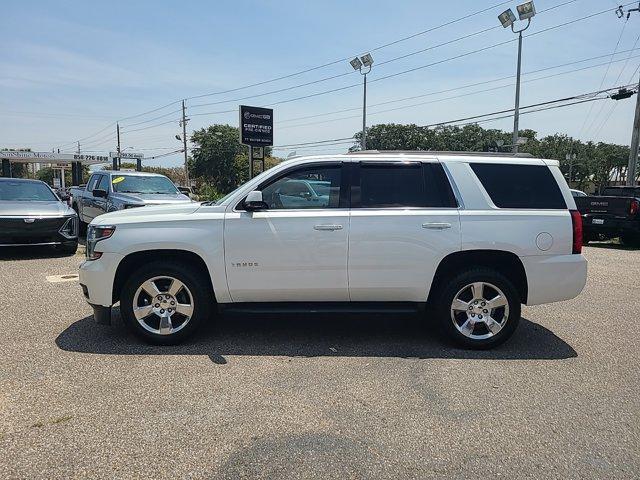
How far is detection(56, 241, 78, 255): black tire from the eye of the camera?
32.2 ft

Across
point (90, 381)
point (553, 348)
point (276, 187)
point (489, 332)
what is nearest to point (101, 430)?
point (90, 381)

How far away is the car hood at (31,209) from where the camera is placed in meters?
9.16

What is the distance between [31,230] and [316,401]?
7788mm

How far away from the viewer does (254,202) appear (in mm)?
4645

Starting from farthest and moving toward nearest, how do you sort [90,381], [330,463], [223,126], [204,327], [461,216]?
[223,126]
[204,327]
[461,216]
[90,381]
[330,463]

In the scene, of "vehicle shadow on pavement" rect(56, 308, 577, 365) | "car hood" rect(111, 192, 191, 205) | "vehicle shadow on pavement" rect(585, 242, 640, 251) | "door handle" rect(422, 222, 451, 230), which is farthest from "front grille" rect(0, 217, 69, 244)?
"vehicle shadow on pavement" rect(585, 242, 640, 251)

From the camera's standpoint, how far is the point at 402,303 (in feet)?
15.9

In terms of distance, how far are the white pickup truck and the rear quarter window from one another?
11mm

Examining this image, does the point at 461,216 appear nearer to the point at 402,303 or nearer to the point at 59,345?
the point at 402,303

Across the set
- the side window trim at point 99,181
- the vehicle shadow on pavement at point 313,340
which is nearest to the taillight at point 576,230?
the vehicle shadow on pavement at point 313,340

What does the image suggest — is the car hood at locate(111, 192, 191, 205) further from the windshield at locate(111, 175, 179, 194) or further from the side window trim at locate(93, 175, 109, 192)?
the side window trim at locate(93, 175, 109, 192)

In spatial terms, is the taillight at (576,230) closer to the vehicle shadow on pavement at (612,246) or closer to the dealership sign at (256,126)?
the vehicle shadow on pavement at (612,246)

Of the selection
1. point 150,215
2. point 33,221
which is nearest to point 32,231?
point 33,221

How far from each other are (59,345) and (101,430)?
6.29 ft
